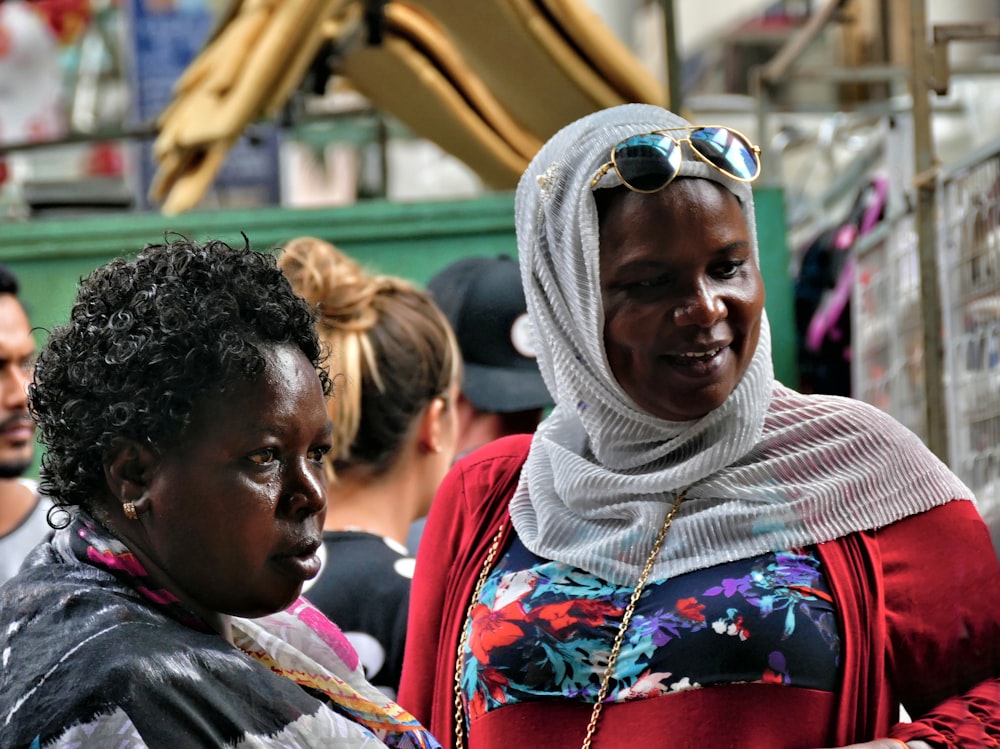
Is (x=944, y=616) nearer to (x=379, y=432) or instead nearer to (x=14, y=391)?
(x=379, y=432)

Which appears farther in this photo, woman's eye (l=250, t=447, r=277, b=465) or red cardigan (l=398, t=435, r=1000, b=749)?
red cardigan (l=398, t=435, r=1000, b=749)

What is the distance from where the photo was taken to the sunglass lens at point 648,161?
2.21 m

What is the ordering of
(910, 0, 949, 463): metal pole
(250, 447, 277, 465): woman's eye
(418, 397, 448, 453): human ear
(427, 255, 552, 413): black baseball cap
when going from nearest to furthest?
(250, 447, 277, 465): woman's eye
(418, 397, 448, 453): human ear
(910, 0, 949, 463): metal pole
(427, 255, 552, 413): black baseball cap

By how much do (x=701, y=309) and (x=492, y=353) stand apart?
1.65 meters

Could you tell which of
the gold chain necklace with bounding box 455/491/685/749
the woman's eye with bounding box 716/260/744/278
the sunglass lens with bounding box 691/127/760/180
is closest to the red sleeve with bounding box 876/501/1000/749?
the gold chain necklace with bounding box 455/491/685/749

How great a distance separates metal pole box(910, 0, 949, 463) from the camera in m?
3.50

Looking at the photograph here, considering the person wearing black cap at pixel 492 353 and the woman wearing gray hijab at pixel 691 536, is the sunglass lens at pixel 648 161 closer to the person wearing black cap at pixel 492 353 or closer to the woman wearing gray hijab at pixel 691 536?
the woman wearing gray hijab at pixel 691 536

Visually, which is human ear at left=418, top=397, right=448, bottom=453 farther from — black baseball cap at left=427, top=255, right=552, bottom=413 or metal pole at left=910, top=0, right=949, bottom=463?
metal pole at left=910, top=0, right=949, bottom=463

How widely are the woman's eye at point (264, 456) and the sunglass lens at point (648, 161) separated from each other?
79 centimetres

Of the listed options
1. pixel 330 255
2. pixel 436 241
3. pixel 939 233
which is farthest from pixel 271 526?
pixel 436 241

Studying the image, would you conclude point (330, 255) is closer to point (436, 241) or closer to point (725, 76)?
point (436, 241)

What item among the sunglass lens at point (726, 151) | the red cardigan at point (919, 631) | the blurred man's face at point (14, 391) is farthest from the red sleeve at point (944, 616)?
the blurred man's face at point (14, 391)

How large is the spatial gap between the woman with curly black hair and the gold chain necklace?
0.52 meters

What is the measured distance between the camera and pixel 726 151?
88.1 inches
